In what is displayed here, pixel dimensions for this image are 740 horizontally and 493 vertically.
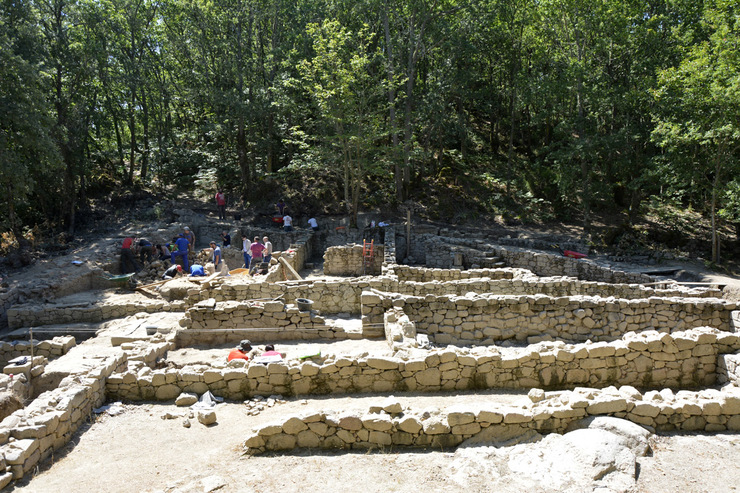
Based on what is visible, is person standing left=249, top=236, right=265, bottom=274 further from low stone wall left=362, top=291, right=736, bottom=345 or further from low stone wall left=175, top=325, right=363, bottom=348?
low stone wall left=362, top=291, right=736, bottom=345

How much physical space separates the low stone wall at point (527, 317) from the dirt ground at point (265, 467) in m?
4.29

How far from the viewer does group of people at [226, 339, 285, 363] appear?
360 inches

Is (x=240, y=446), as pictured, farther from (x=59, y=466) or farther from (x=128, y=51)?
(x=128, y=51)

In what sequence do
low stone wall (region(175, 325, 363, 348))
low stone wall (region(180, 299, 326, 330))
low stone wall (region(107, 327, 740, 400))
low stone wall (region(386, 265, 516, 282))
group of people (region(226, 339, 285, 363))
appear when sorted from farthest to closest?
low stone wall (region(386, 265, 516, 282)) → low stone wall (region(180, 299, 326, 330)) → low stone wall (region(175, 325, 363, 348)) → group of people (region(226, 339, 285, 363)) → low stone wall (region(107, 327, 740, 400))

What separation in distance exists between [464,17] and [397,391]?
1043 inches

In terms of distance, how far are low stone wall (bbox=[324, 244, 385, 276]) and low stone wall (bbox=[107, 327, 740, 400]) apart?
11.1 metres

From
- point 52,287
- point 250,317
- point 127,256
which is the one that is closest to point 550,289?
point 250,317

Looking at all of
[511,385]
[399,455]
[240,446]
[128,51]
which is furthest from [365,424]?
[128,51]

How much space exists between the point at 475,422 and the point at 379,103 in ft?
79.1

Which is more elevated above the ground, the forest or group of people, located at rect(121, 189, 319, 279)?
the forest

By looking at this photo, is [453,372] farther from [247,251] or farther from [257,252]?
[247,251]

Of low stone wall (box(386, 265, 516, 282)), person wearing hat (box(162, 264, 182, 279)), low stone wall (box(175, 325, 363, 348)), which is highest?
low stone wall (box(386, 265, 516, 282))

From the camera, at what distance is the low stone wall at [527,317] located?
1053 centimetres

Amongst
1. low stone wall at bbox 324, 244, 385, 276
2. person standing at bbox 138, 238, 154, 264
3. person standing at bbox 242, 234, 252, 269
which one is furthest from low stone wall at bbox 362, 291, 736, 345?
person standing at bbox 138, 238, 154, 264
